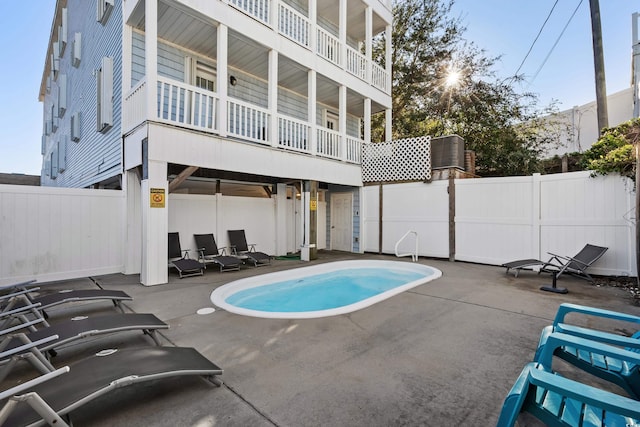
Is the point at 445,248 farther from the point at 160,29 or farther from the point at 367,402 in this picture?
the point at 160,29

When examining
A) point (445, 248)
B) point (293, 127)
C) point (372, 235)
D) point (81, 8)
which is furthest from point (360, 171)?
point (81, 8)

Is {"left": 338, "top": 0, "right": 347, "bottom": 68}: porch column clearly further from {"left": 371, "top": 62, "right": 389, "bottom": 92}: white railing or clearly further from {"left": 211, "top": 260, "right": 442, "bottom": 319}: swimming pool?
{"left": 211, "top": 260, "right": 442, "bottom": 319}: swimming pool

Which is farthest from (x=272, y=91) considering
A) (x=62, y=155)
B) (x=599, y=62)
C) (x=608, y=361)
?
(x=62, y=155)

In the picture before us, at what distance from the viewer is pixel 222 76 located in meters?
6.62

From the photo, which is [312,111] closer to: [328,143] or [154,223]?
[328,143]

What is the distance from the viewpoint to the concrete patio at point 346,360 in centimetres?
204

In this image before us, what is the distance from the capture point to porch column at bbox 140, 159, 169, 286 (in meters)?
5.72

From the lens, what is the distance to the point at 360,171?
34.8ft

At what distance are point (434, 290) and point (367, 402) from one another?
3.76 metres

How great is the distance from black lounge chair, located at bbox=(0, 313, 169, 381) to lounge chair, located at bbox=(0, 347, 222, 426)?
45 cm

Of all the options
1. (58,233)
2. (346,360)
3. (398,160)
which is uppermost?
(398,160)

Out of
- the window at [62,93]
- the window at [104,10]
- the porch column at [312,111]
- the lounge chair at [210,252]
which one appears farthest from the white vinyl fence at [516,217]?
the window at [62,93]

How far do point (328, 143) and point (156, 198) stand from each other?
18.1ft

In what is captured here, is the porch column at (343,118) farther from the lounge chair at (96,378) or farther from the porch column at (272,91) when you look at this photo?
the lounge chair at (96,378)
